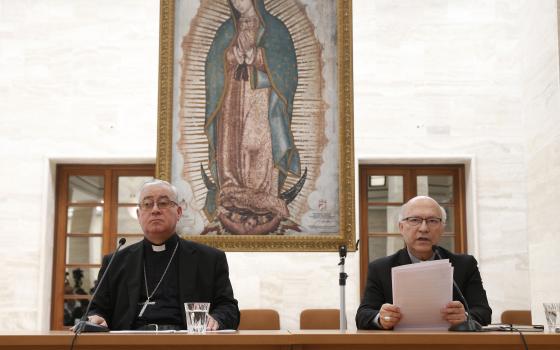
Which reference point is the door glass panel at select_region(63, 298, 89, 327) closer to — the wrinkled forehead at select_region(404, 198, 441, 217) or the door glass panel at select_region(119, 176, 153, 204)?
the door glass panel at select_region(119, 176, 153, 204)

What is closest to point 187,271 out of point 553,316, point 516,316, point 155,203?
point 155,203

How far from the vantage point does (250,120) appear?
7387mm

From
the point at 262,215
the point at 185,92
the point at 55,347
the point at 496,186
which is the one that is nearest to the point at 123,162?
the point at 185,92

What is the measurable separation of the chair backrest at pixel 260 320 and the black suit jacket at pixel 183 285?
7.04 feet

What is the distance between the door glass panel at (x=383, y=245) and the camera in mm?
7766

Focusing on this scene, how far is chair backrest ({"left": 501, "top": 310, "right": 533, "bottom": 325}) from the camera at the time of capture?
7.15m

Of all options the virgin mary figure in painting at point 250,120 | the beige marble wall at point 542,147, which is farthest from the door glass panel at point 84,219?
the beige marble wall at point 542,147

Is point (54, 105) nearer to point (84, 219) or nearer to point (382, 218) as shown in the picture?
point (84, 219)

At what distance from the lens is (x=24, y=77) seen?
7727 millimetres

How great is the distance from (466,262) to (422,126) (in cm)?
328

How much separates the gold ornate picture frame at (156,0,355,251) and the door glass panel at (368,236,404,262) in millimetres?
731

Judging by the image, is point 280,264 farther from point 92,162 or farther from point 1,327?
point 1,327

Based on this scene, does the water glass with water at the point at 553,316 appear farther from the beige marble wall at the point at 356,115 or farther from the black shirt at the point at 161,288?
the beige marble wall at the point at 356,115

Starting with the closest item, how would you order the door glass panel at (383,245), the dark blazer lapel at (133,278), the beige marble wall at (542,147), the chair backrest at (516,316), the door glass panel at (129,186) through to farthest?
the dark blazer lapel at (133,278), the beige marble wall at (542,147), the chair backrest at (516,316), the door glass panel at (383,245), the door glass panel at (129,186)
